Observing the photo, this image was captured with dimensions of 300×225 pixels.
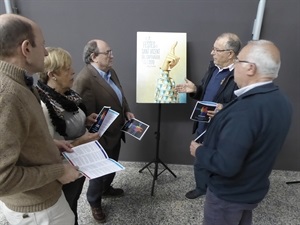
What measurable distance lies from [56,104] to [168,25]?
1543mm

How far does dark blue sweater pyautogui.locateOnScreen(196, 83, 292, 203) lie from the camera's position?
111 centimetres

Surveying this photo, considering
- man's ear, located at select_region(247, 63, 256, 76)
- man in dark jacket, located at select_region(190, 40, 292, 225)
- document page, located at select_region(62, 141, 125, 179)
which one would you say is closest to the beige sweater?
document page, located at select_region(62, 141, 125, 179)

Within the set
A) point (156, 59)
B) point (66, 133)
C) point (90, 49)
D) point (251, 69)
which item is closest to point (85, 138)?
point (66, 133)

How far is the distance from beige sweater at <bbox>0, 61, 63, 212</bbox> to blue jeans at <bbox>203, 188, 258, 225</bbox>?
87 centimetres

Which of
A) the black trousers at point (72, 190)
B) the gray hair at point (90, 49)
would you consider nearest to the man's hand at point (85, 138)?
the black trousers at point (72, 190)

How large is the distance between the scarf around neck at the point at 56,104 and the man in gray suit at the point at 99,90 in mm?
414

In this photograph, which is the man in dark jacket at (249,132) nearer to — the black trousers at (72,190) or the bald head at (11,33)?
the black trousers at (72,190)

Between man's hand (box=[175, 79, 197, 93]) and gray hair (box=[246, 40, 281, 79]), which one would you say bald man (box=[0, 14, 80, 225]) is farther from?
man's hand (box=[175, 79, 197, 93])

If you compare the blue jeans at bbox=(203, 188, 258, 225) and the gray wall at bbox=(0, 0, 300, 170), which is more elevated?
the gray wall at bbox=(0, 0, 300, 170)

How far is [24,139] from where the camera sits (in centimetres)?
92

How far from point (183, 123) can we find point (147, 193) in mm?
882

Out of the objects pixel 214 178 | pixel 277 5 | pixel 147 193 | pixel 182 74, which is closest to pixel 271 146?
pixel 214 178

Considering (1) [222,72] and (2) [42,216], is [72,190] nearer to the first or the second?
(2) [42,216]

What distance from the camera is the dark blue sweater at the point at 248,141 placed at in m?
1.11
